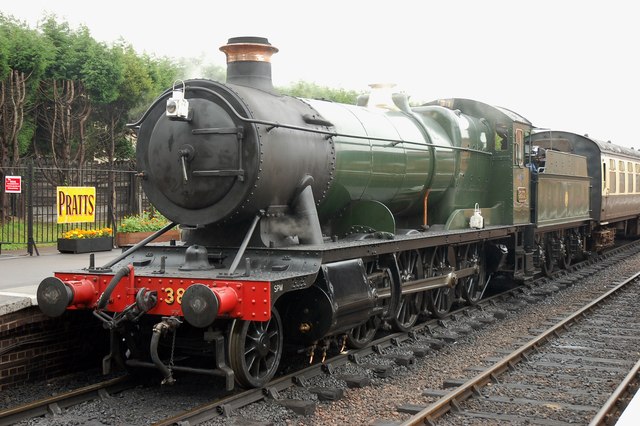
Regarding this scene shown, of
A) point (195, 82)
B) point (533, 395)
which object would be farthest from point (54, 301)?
point (533, 395)

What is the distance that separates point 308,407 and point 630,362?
4.11 meters

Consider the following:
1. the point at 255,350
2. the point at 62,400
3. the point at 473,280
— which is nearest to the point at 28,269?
the point at 62,400

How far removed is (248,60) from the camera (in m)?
7.21

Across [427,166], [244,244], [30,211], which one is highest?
[427,166]

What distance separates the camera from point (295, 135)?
6.96m

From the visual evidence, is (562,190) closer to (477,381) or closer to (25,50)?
(477,381)

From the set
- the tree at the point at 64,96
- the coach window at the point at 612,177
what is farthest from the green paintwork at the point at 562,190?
the tree at the point at 64,96

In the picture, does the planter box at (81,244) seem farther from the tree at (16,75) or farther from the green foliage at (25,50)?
the green foliage at (25,50)

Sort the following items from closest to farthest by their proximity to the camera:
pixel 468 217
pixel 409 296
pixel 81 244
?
pixel 409 296 < pixel 468 217 < pixel 81 244

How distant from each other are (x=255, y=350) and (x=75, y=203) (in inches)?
352

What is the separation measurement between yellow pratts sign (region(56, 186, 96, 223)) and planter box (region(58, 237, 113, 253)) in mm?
743

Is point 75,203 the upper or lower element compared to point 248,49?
lower

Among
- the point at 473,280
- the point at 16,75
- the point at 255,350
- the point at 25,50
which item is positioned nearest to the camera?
the point at 255,350

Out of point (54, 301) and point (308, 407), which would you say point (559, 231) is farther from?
point (54, 301)
